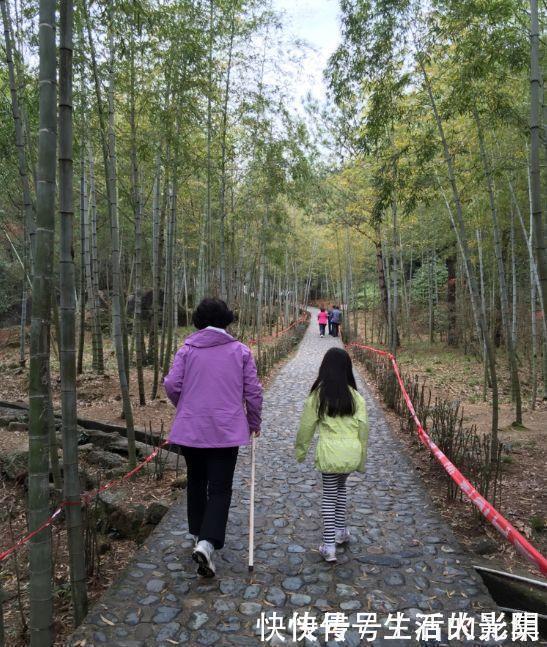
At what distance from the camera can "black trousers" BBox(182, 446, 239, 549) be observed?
2.60m

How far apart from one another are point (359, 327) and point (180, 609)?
25.5 metres

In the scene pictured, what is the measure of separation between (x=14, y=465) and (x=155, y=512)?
8.31ft

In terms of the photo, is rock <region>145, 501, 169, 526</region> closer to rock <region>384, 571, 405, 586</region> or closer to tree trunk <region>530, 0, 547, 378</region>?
rock <region>384, 571, 405, 586</region>

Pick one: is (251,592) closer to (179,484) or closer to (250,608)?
(250,608)

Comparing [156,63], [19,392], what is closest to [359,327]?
[19,392]

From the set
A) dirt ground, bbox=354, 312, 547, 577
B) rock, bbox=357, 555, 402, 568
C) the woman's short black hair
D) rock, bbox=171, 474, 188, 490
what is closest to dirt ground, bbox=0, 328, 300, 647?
rock, bbox=171, 474, 188, 490

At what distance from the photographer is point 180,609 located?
92.2 inches

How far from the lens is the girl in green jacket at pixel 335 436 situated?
9.25ft

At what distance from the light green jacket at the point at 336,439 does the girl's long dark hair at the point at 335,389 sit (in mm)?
40

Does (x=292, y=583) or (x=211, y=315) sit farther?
(x=211, y=315)

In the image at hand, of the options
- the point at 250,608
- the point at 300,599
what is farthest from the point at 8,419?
the point at 300,599

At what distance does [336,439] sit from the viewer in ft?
9.42

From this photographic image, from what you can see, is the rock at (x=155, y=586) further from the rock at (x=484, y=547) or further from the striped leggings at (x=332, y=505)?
the rock at (x=484, y=547)

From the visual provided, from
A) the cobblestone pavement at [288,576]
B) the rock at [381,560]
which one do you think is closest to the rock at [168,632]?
the cobblestone pavement at [288,576]
